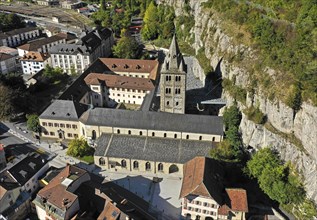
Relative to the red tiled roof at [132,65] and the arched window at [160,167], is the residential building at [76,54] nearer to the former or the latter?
the red tiled roof at [132,65]

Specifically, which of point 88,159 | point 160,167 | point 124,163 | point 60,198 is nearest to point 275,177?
point 160,167

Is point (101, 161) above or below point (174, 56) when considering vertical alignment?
below

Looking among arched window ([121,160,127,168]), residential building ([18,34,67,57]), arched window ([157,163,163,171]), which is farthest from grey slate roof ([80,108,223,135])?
residential building ([18,34,67,57])

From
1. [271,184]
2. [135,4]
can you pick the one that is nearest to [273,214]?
[271,184]

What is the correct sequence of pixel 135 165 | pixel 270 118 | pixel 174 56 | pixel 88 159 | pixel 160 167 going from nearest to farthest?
pixel 270 118
pixel 160 167
pixel 135 165
pixel 174 56
pixel 88 159

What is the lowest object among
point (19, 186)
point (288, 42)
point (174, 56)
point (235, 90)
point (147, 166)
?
point (147, 166)

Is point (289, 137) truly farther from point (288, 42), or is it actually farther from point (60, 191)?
point (60, 191)

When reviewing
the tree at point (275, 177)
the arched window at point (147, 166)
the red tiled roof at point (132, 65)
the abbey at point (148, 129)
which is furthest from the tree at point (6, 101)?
the tree at point (275, 177)
